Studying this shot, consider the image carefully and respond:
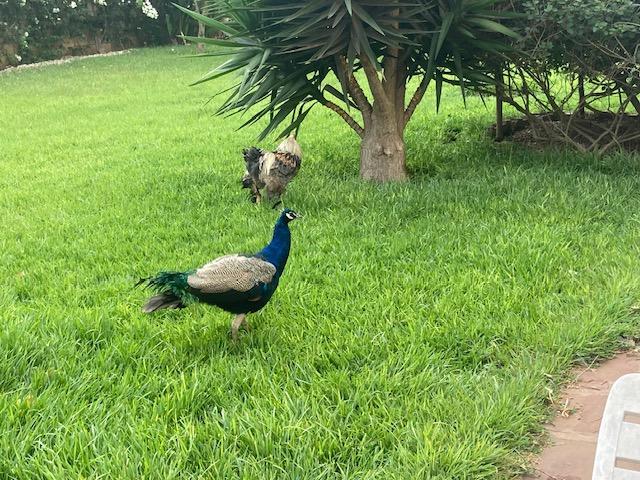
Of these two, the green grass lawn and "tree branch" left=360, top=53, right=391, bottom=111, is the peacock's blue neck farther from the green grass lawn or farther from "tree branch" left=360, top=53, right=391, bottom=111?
"tree branch" left=360, top=53, right=391, bottom=111

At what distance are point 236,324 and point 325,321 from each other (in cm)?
43

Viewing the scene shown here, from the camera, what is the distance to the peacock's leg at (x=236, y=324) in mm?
2807

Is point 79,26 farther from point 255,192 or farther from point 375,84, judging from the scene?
point 255,192

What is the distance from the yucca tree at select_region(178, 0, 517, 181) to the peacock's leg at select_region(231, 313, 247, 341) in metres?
2.51

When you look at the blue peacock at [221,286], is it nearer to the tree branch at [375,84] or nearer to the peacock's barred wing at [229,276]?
the peacock's barred wing at [229,276]

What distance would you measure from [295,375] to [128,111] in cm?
903

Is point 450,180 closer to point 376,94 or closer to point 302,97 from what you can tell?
point 376,94

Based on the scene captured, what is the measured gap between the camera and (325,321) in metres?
2.99

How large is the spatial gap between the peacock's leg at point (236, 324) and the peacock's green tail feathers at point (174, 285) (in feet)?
0.78

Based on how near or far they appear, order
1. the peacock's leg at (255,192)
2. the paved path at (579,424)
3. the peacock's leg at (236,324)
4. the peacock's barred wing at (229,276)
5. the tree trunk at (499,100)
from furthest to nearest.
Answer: the tree trunk at (499,100) → the peacock's leg at (255,192) → the peacock's leg at (236,324) → the peacock's barred wing at (229,276) → the paved path at (579,424)

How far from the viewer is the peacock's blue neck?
2814 millimetres

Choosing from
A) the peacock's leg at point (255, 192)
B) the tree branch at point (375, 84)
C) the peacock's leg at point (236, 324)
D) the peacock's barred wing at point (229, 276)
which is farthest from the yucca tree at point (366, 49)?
the peacock's leg at point (236, 324)

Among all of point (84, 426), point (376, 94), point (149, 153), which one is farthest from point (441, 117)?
point (84, 426)

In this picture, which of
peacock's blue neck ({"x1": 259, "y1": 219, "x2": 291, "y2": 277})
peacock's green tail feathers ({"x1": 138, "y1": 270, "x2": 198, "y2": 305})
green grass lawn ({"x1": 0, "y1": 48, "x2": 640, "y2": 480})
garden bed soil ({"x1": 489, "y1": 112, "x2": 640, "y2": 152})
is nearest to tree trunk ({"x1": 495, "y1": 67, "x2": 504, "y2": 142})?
garden bed soil ({"x1": 489, "y1": 112, "x2": 640, "y2": 152})
